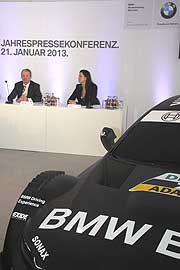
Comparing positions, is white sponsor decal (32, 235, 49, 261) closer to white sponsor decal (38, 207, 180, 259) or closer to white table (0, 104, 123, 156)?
white sponsor decal (38, 207, 180, 259)

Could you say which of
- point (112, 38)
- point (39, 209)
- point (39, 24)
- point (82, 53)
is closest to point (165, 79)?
point (112, 38)

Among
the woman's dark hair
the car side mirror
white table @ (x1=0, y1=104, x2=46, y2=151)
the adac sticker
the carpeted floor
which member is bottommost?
the carpeted floor

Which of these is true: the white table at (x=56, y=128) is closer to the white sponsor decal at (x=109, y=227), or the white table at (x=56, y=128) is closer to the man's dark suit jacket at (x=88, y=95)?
the man's dark suit jacket at (x=88, y=95)

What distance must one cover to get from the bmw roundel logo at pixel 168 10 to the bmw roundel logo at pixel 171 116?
425 centimetres

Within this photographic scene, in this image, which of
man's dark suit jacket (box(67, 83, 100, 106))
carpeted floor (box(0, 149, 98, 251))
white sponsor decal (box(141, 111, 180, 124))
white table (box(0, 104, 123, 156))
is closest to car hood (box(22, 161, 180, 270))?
white sponsor decal (box(141, 111, 180, 124))

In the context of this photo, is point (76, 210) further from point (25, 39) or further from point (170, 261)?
point (25, 39)

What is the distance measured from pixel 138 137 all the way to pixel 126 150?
114mm

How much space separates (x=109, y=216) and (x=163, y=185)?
335 mm

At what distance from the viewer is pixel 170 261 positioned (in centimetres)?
108

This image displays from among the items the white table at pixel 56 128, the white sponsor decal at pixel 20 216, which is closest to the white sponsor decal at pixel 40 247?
the white sponsor decal at pixel 20 216

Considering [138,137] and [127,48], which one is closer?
[138,137]

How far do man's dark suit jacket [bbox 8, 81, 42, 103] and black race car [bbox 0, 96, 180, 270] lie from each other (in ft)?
14.0

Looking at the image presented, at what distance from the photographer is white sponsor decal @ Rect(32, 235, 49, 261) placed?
1.21m

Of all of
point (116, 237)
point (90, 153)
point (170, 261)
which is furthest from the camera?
point (90, 153)
